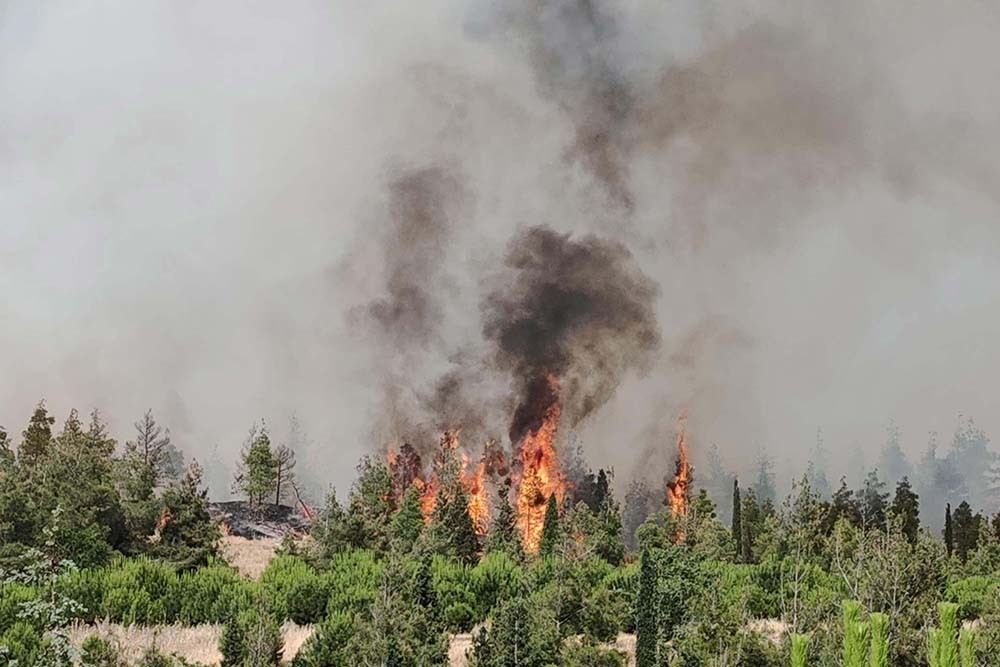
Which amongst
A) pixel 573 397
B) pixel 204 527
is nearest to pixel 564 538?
pixel 204 527

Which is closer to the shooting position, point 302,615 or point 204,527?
point 302,615

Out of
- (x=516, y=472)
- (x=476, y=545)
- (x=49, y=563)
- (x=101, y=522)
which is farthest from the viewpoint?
(x=516, y=472)

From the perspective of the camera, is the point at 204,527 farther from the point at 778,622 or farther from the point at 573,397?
the point at 573,397

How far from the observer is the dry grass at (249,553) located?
107ft

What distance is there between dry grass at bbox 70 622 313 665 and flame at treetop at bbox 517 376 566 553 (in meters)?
35.7

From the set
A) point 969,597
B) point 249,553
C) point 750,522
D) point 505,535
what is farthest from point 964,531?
point 249,553

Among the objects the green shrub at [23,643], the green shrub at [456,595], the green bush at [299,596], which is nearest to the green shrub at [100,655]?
the green shrub at [23,643]

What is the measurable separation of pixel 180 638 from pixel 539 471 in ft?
174

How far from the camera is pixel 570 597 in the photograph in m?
20.3

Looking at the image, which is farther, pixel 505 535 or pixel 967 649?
pixel 505 535

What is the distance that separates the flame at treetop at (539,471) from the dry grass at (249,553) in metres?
18.0

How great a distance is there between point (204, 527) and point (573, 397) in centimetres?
5897

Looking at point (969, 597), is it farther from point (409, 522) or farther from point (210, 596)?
point (210, 596)

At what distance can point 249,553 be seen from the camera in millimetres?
39562
